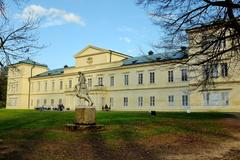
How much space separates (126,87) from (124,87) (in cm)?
47

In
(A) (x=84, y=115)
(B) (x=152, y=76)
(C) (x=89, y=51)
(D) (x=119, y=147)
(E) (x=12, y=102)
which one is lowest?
(D) (x=119, y=147)

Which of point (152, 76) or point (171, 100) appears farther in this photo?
point (152, 76)

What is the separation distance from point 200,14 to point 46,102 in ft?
204

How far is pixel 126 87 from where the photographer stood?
56.3 meters

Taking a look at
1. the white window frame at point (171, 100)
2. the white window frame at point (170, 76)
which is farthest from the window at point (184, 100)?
the white window frame at point (170, 76)

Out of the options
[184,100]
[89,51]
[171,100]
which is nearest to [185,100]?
[184,100]

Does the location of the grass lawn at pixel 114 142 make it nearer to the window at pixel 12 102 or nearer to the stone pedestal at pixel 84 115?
the stone pedestal at pixel 84 115

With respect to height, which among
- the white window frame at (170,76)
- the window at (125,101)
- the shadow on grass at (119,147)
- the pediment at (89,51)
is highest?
the pediment at (89,51)

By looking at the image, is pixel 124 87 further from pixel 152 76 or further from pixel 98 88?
pixel 152 76

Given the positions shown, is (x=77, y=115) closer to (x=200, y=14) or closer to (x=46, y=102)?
(x=200, y=14)

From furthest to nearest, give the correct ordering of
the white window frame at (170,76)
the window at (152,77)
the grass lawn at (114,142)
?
the window at (152,77) < the white window frame at (170,76) < the grass lawn at (114,142)

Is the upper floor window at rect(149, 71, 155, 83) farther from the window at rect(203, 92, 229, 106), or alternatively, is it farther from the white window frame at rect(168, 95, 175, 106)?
the window at rect(203, 92, 229, 106)

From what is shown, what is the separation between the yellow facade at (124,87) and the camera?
42.7 metres

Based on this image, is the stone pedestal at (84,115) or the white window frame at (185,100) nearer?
the stone pedestal at (84,115)
